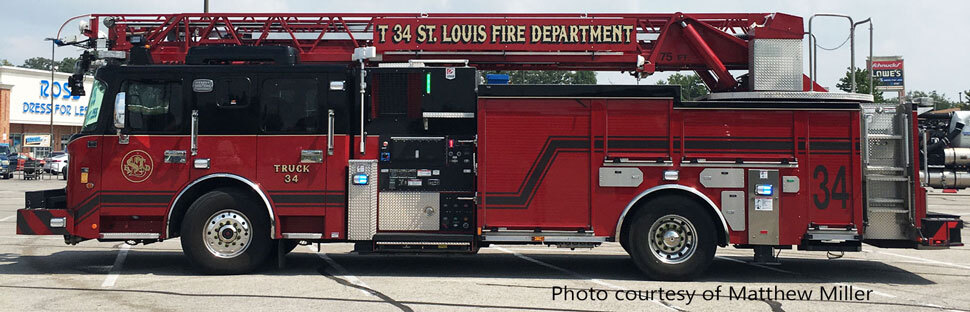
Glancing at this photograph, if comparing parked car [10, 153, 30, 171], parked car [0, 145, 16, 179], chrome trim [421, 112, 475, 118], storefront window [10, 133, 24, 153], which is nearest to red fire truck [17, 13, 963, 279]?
chrome trim [421, 112, 475, 118]

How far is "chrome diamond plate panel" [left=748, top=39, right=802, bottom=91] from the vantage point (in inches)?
382

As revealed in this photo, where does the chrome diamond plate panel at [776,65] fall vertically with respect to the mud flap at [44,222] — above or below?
above

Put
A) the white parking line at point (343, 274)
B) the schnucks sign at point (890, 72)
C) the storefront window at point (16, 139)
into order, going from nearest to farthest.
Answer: the white parking line at point (343, 274) < the schnucks sign at point (890, 72) < the storefront window at point (16, 139)

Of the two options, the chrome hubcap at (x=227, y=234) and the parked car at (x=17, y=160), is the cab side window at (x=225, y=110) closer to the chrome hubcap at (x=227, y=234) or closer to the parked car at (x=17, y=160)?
the chrome hubcap at (x=227, y=234)

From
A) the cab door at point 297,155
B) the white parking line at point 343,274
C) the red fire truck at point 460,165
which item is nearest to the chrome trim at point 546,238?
the red fire truck at point 460,165

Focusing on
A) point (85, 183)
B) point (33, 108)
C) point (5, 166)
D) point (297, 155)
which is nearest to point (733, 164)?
point (297, 155)

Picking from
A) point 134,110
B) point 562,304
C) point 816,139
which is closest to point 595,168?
point 562,304

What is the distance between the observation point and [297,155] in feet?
30.3

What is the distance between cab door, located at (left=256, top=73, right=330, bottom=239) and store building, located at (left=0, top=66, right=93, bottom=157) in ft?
165

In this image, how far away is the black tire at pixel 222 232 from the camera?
9.14 m

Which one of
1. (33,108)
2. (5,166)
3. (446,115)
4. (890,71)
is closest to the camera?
(446,115)

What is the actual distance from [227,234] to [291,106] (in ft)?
5.72

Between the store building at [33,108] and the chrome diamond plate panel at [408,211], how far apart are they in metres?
51.1

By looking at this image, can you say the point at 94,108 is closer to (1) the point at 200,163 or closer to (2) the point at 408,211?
(1) the point at 200,163
